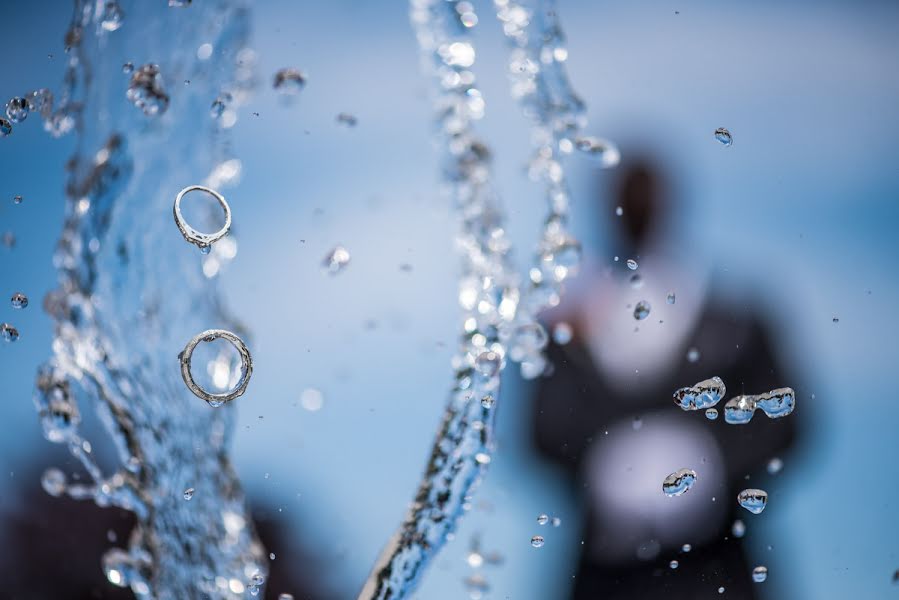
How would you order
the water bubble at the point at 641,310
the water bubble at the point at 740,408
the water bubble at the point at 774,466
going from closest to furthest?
the water bubble at the point at 641,310 → the water bubble at the point at 740,408 → the water bubble at the point at 774,466

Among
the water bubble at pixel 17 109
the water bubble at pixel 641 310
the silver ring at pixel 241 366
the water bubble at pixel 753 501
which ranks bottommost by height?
the water bubble at pixel 753 501

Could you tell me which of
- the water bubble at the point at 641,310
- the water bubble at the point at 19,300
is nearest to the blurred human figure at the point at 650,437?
the water bubble at the point at 641,310

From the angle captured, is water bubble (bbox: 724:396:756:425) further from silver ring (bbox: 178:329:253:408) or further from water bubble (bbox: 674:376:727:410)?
silver ring (bbox: 178:329:253:408)

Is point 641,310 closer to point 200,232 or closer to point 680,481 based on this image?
point 680,481

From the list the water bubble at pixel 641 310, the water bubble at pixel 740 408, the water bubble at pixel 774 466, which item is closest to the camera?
the water bubble at pixel 641 310

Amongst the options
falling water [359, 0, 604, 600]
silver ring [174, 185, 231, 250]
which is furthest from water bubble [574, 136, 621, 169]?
silver ring [174, 185, 231, 250]

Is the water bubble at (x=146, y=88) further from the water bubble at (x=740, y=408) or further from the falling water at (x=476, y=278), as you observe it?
the water bubble at (x=740, y=408)

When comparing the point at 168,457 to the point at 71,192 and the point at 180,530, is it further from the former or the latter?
the point at 71,192

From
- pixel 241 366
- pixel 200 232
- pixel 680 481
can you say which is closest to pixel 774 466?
pixel 680 481
